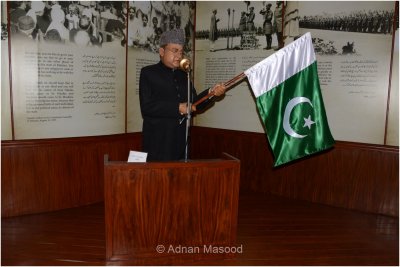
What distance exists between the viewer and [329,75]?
152 inches

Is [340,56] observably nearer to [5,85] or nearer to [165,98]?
[165,98]

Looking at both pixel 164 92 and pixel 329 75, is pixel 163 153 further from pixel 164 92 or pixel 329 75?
pixel 329 75

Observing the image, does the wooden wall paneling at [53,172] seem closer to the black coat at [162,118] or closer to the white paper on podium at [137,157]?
the black coat at [162,118]

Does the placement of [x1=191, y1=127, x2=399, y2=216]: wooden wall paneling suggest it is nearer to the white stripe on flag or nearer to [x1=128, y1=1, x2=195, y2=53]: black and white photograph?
[x1=128, y1=1, x2=195, y2=53]: black and white photograph

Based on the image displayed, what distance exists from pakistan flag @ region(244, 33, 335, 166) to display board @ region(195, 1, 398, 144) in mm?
1365

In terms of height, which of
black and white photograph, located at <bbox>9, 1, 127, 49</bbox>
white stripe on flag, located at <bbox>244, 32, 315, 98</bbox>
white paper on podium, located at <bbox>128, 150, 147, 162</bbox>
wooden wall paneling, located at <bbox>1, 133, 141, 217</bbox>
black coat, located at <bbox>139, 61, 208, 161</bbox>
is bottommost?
wooden wall paneling, located at <bbox>1, 133, 141, 217</bbox>

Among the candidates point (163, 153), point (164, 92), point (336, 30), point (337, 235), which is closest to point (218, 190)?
point (163, 153)

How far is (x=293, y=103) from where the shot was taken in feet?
8.38

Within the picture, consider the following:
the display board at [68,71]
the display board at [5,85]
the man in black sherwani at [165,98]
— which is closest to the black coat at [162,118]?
the man in black sherwani at [165,98]

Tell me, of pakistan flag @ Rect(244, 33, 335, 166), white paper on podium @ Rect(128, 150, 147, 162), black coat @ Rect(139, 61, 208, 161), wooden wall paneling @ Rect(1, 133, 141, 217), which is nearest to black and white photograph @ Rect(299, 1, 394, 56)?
pakistan flag @ Rect(244, 33, 335, 166)

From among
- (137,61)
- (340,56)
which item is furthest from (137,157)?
(340,56)

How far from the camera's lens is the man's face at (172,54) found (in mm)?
2574

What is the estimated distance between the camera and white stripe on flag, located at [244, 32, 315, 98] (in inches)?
96.9

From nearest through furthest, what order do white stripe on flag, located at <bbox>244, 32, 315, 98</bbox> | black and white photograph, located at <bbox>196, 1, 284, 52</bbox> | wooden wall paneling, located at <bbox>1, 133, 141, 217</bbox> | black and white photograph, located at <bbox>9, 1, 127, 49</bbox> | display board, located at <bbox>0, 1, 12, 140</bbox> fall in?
white stripe on flag, located at <bbox>244, 32, 315, 98</bbox>, display board, located at <bbox>0, 1, 12, 140</bbox>, black and white photograph, located at <bbox>9, 1, 127, 49</bbox>, wooden wall paneling, located at <bbox>1, 133, 141, 217</bbox>, black and white photograph, located at <bbox>196, 1, 284, 52</bbox>
